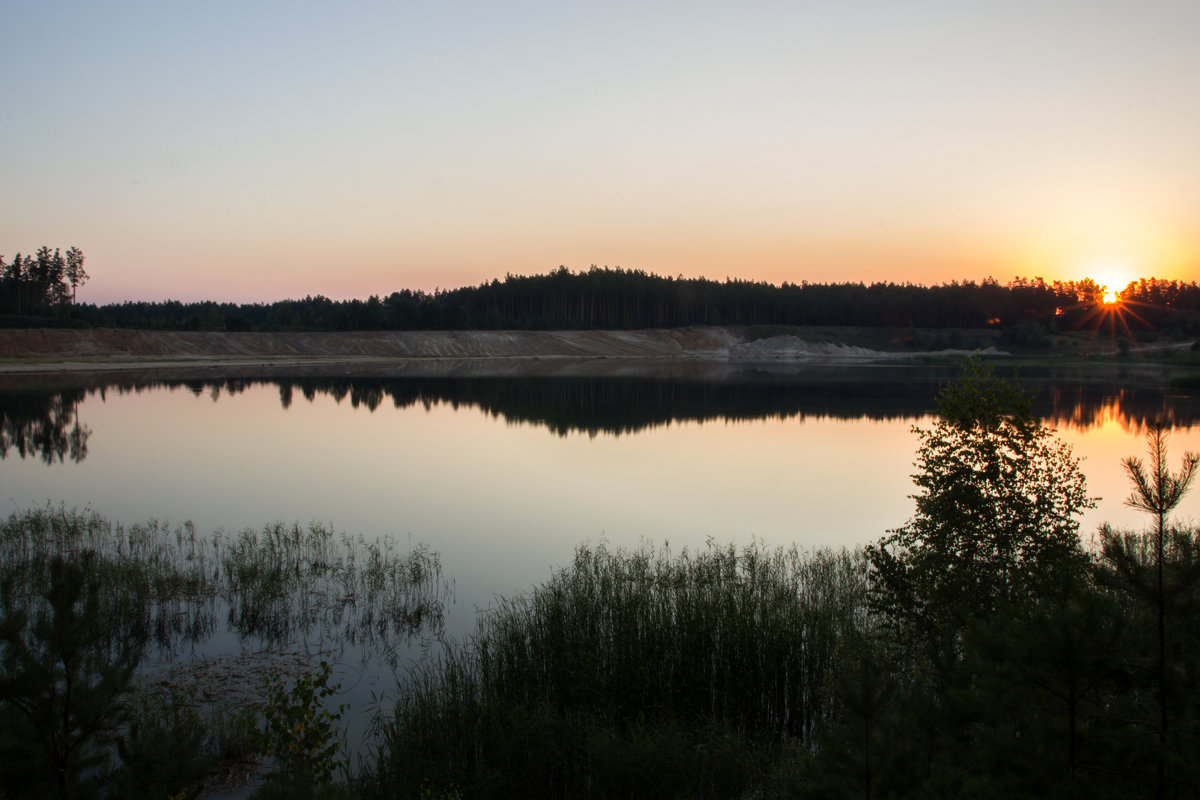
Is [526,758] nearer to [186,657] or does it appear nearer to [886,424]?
[186,657]

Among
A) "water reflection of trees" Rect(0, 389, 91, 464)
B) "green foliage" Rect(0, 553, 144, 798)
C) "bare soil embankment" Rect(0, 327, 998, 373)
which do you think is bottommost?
"water reflection of trees" Rect(0, 389, 91, 464)

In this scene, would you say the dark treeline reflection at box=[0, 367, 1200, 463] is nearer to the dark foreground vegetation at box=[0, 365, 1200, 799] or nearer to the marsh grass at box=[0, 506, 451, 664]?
the marsh grass at box=[0, 506, 451, 664]

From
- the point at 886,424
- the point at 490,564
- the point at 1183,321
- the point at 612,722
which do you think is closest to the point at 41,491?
the point at 490,564

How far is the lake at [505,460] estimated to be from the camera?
17.6m

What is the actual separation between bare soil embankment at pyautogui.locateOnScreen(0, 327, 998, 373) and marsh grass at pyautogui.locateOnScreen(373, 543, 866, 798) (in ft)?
222

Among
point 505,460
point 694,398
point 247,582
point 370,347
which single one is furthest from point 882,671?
point 370,347

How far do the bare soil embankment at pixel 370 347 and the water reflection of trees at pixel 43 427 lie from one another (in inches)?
991

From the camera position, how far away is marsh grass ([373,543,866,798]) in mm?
7059

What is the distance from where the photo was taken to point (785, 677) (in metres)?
9.01

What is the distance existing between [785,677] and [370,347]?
9154 centimetres

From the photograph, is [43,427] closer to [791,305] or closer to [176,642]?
[176,642]

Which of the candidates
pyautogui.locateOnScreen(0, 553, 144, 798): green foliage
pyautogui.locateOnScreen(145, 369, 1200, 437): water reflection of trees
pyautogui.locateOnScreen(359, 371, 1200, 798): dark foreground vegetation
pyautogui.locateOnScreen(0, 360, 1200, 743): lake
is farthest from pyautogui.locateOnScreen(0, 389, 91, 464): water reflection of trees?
pyautogui.locateOnScreen(0, 553, 144, 798): green foliage

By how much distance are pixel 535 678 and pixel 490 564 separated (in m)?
5.95

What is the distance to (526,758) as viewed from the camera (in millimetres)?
7273
